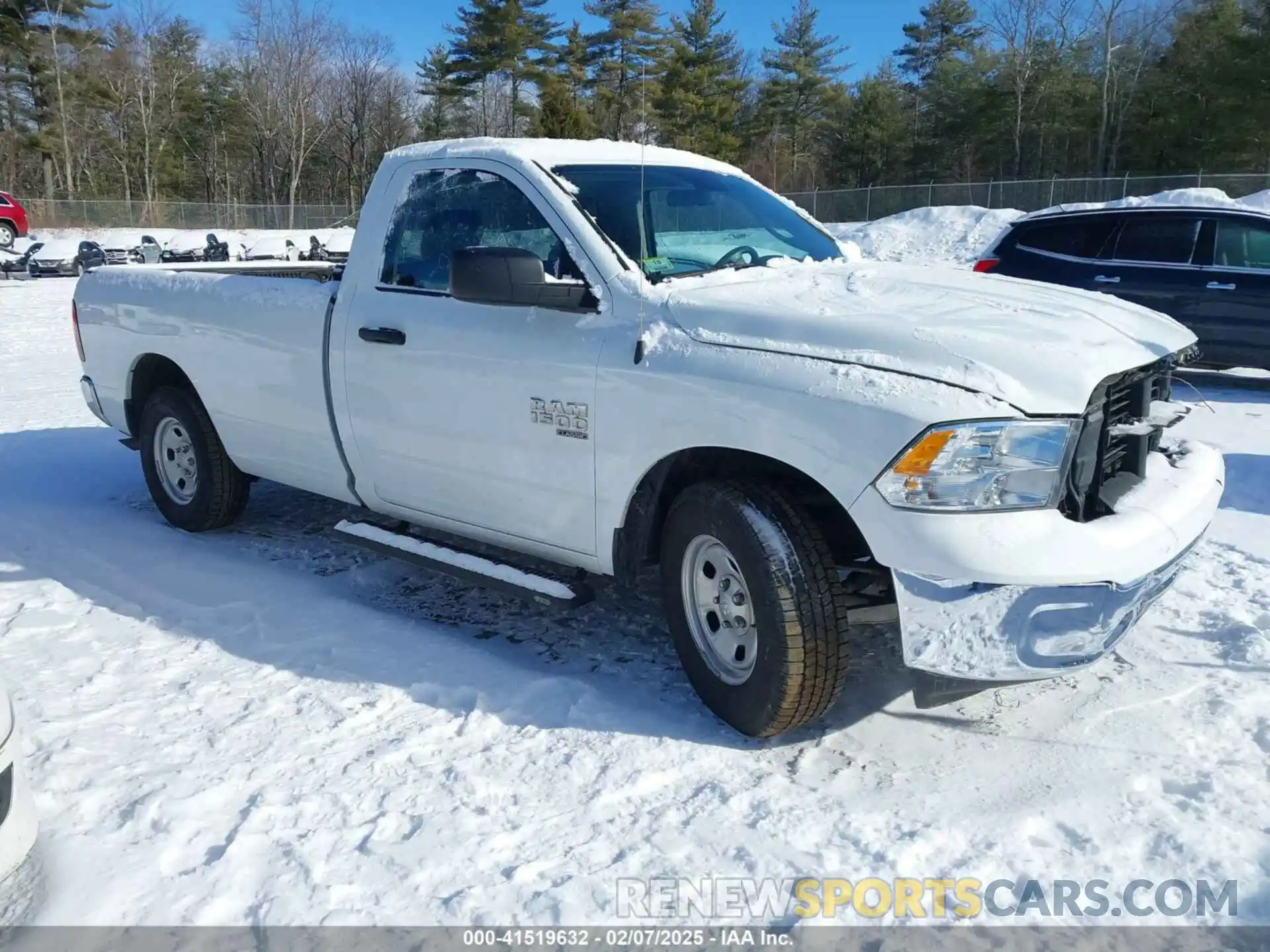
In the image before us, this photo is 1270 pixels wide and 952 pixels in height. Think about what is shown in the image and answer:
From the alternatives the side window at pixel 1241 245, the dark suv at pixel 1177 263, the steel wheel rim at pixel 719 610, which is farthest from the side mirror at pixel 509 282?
the side window at pixel 1241 245

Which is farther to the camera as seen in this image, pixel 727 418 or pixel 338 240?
pixel 338 240

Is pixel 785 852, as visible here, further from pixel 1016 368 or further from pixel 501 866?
pixel 1016 368

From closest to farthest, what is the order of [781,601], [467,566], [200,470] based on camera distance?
1. [781,601]
2. [467,566]
3. [200,470]

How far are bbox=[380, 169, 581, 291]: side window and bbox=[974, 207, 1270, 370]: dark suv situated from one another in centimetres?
686

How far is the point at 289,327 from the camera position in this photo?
4.77 meters

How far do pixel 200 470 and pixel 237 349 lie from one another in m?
0.88

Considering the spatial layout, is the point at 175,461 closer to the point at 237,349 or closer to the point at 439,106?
the point at 237,349

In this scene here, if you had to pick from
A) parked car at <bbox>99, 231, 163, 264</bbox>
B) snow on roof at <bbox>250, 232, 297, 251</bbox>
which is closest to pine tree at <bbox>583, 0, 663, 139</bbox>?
parked car at <bbox>99, 231, 163, 264</bbox>

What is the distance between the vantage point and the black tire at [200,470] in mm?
5531

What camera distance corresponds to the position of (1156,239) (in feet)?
31.9

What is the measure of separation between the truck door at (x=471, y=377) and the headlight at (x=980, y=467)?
123 centimetres

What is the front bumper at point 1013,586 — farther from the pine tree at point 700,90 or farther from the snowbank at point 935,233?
the snowbank at point 935,233

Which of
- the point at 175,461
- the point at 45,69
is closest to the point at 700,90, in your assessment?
the point at 175,461

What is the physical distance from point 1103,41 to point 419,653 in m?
51.6
